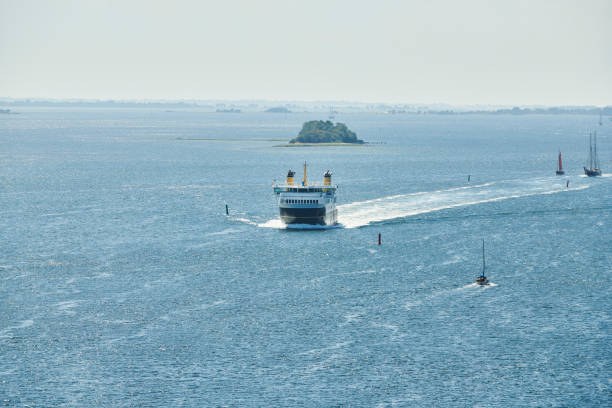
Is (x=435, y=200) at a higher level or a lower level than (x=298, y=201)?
lower

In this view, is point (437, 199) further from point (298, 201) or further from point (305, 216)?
point (298, 201)

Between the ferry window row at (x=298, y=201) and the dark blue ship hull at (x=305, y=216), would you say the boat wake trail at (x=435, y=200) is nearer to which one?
the dark blue ship hull at (x=305, y=216)

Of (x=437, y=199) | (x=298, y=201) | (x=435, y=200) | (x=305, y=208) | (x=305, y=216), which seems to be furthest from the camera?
(x=437, y=199)

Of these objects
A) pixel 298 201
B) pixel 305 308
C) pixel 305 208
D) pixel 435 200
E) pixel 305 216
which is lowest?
pixel 305 308

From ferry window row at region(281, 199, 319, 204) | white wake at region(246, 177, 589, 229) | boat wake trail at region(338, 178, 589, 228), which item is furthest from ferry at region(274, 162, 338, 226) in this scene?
boat wake trail at region(338, 178, 589, 228)

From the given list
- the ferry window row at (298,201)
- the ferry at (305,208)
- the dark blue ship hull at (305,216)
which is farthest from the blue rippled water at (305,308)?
the ferry window row at (298,201)

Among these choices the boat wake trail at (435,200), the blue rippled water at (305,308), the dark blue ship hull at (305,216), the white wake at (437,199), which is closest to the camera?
the blue rippled water at (305,308)

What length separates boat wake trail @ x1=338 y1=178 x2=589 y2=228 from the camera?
136m

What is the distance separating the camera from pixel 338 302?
278ft

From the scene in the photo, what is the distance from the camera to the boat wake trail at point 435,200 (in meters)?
136

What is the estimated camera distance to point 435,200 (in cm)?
15250

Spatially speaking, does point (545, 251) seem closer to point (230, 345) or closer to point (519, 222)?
point (519, 222)

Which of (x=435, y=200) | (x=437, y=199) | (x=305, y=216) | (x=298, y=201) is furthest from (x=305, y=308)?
(x=437, y=199)

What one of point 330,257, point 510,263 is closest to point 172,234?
point 330,257
